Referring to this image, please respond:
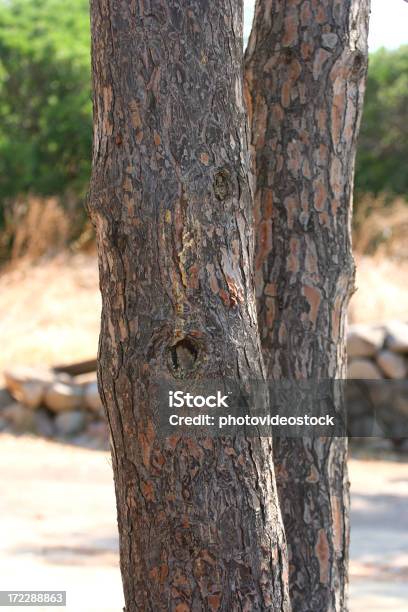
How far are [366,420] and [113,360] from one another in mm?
7926

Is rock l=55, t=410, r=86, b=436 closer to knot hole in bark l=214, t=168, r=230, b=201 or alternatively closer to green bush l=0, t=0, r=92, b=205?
green bush l=0, t=0, r=92, b=205

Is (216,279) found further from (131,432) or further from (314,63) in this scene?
(314,63)

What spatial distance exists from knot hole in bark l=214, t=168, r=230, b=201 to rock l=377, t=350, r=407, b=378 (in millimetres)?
7901

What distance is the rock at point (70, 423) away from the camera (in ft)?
32.9

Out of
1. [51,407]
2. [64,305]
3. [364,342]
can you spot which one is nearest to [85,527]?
[51,407]

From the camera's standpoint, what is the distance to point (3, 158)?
15055mm

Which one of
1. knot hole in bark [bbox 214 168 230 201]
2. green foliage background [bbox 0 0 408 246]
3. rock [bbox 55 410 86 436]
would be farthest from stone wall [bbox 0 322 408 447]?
knot hole in bark [bbox 214 168 230 201]

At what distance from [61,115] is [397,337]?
24.1 feet

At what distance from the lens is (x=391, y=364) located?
404 inches

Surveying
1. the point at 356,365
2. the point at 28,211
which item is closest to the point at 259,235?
the point at 356,365

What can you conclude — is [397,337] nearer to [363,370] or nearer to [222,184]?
[363,370]

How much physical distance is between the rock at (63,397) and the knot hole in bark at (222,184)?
771cm

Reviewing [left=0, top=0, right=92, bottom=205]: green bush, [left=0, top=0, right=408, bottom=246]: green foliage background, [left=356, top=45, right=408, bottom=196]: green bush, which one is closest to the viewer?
[left=0, top=0, right=92, bottom=205]: green bush

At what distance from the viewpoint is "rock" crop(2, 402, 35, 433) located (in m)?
10.0
